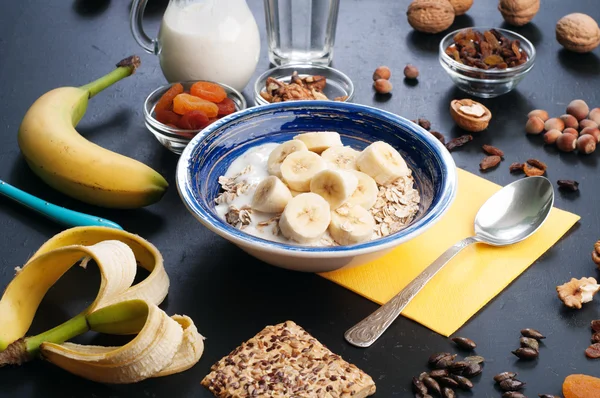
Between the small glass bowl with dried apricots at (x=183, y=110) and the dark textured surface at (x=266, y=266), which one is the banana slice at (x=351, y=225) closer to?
the dark textured surface at (x=266, y=266)

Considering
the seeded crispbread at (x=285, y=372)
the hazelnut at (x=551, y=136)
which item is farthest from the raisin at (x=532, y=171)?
the seeded crispbread at (x=285, y=372)

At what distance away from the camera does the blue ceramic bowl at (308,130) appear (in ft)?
4.03

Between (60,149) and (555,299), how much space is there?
3.17 ft

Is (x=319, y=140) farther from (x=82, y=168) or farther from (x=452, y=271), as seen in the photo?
(x=82, y=168)

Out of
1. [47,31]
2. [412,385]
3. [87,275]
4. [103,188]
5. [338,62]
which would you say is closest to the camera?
[412,385]

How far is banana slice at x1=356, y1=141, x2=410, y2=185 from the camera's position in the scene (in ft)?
4.63

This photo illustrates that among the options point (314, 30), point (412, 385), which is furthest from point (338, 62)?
point (412, 385)

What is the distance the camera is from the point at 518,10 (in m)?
2.21

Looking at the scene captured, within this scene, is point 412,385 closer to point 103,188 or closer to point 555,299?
point 555,299

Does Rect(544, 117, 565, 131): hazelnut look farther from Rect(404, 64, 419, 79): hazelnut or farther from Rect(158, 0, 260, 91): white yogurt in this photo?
Rect(158, 0, 260, 91): white yogurt

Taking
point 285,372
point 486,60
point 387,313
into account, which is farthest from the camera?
point 486,60

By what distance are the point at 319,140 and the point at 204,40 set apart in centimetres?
45

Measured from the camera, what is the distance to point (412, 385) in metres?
1.18

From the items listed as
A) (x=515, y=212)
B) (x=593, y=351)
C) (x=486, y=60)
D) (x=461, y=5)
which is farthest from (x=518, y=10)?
(x=593, y=351)
